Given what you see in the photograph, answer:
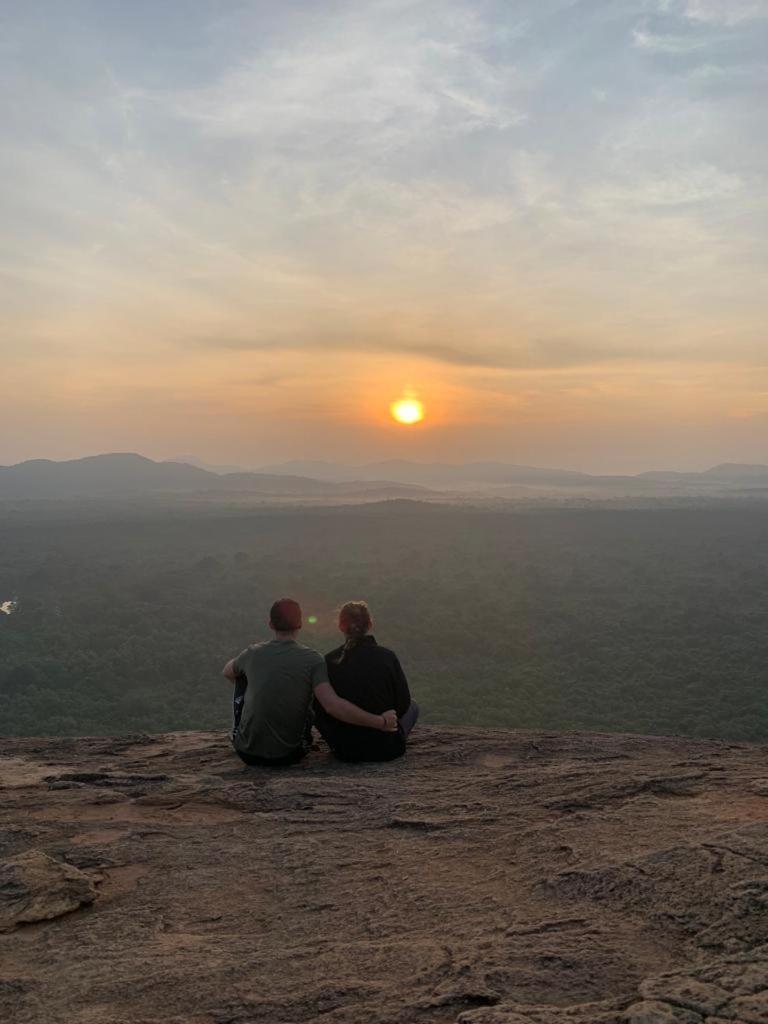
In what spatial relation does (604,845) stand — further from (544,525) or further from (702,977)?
(544,525)

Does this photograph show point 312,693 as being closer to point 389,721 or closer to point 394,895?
point 389,721

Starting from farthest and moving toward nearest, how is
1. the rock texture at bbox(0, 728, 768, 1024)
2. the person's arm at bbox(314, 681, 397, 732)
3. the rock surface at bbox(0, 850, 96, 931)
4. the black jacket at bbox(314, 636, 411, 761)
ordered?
1. the black jacket at bbox(314, 636, 411, 761)
2. the person's arm at bbox(314, 681, 397, 732)
3. the rock surface at bbox(0, 850, 96, 931)
4. the rock texture at bbox(0, 728, 768, 1024)

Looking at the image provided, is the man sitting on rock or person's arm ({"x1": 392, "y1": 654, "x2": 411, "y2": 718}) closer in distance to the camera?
the man sitting on rock

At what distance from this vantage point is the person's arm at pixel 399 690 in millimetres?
6746

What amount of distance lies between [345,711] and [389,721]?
45cm

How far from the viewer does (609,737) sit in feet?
28.2

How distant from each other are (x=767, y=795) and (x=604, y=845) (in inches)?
62.3

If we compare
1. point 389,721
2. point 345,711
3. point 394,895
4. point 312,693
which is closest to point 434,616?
point 389,721

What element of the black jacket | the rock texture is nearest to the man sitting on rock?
the black jacket

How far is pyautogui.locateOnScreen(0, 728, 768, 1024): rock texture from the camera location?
2881 mm

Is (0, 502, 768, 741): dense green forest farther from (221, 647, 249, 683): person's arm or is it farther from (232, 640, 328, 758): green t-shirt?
(221, 647, 249, 683): person's arm

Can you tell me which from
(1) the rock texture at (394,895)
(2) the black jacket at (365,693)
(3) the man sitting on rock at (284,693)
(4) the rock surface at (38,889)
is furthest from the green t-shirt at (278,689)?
(4) the rock surface at (38,889)

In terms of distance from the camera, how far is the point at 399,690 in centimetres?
683

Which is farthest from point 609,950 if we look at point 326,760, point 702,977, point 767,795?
point 326,760
